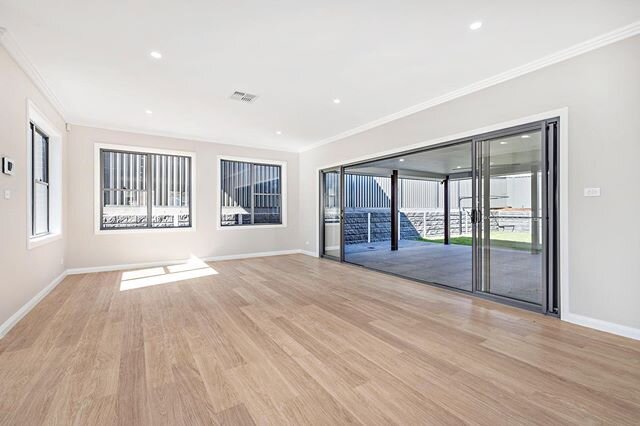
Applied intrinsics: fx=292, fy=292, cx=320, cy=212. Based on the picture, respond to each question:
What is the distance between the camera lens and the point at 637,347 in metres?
2.43

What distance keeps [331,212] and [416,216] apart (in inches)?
246

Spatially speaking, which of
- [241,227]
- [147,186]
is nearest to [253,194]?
[241,227]

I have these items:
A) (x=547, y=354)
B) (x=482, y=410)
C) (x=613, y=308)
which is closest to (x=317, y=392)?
(x=482, y=410)

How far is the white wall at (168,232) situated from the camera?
17.3ft

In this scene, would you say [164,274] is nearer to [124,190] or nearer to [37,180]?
[124,190]

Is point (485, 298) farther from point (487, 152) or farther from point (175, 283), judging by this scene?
point (175, 283)

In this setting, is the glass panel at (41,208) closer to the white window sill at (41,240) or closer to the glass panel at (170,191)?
the white window sill at (41,240)

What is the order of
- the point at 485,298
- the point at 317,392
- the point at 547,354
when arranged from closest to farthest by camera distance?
the point at 317,392
the point at 547,354
the point at 485,298

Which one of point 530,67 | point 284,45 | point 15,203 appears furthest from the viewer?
point 530,67

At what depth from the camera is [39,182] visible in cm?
420

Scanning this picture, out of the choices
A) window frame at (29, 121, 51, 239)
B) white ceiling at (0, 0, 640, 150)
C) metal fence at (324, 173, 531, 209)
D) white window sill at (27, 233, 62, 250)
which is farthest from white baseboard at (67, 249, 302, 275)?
white ceiling at (0, 0, 640, 150)

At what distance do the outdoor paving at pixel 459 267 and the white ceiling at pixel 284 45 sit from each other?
2.26 metres

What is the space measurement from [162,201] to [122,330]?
12.8ft

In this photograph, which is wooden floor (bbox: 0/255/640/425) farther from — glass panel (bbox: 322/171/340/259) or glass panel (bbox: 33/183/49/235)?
glass panel (bbox: 322/171/340/259)
